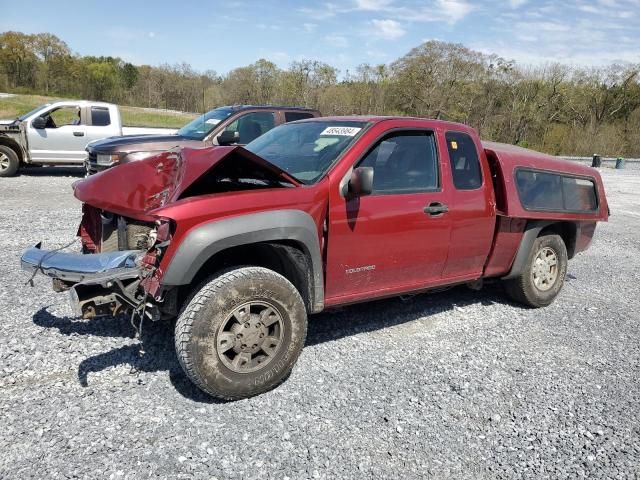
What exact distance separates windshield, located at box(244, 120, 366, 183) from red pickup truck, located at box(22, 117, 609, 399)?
0.02 meters

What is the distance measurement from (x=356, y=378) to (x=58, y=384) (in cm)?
203

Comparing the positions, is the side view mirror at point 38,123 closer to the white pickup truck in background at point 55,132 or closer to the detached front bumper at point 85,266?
the white pickup truck in background at point 55,132

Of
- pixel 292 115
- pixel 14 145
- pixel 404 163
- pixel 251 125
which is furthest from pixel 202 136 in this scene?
pixel 14 145

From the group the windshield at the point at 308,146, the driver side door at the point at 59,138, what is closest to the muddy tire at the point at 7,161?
the driver side door at the point at 59,138

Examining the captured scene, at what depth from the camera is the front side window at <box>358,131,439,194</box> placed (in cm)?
385

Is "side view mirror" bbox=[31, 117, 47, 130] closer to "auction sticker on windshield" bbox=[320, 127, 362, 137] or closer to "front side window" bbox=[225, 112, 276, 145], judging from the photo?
"front side window" bbox=[225, 112, 276, 145]

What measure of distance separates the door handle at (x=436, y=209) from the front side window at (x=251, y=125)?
18.7ft

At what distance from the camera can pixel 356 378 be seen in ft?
11.6

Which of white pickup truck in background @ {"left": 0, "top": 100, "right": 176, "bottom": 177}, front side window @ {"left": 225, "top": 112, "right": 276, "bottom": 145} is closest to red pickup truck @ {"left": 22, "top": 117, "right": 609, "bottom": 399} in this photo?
front side window @ {"left": 225, "top": 112, "right": 276, "bottom": 145}

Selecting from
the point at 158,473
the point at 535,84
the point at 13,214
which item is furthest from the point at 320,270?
the point at 535,84

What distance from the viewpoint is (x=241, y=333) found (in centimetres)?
313

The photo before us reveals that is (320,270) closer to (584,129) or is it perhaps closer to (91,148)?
(91,148)

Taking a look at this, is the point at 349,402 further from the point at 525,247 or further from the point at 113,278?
the point at 525,247

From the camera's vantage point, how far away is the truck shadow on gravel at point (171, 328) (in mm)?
3430
